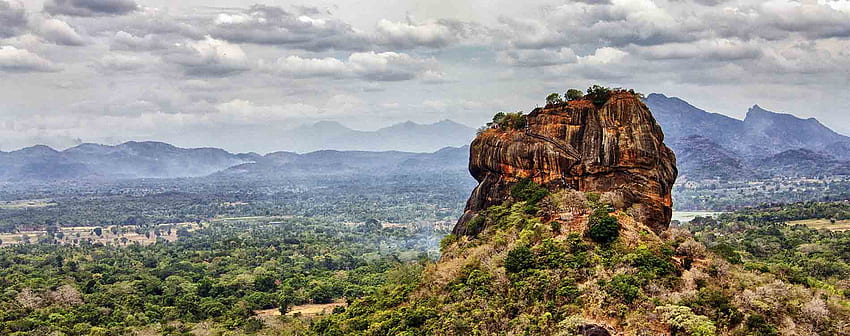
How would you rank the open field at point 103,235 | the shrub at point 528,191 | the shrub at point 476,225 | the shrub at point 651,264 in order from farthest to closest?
the open field at point 103,235 → the shrub at point 476,225 → the shrub at point 528,191 → the shrub at point 651,264

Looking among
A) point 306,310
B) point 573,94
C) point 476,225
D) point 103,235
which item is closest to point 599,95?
point 573,94

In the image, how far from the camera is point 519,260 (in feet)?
101

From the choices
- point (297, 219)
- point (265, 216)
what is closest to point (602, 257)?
point (297, 219)

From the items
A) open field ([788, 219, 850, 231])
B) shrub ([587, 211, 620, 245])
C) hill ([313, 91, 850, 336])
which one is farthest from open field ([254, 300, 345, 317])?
open field ([788, 219, 850, 231])

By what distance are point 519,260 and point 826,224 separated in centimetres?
8896

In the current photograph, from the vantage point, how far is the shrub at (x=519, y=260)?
99.8 feet

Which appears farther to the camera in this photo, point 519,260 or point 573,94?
point 573,94

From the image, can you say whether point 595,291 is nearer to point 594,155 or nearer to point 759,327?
point 759,327

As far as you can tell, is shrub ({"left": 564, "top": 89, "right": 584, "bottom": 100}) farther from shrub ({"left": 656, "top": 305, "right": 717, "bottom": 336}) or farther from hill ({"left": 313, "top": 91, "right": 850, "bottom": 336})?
shrub ({"left": 656, "top": 305, "right": 717, "bottom": 336})

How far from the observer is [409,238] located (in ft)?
408

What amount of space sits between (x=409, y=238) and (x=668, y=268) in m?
98.9

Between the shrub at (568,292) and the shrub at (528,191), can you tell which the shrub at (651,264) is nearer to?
the shrub at (568,292)

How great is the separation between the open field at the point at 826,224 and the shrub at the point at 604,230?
3089 inches

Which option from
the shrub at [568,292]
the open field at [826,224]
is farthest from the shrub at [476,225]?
the open field at [826,224]
